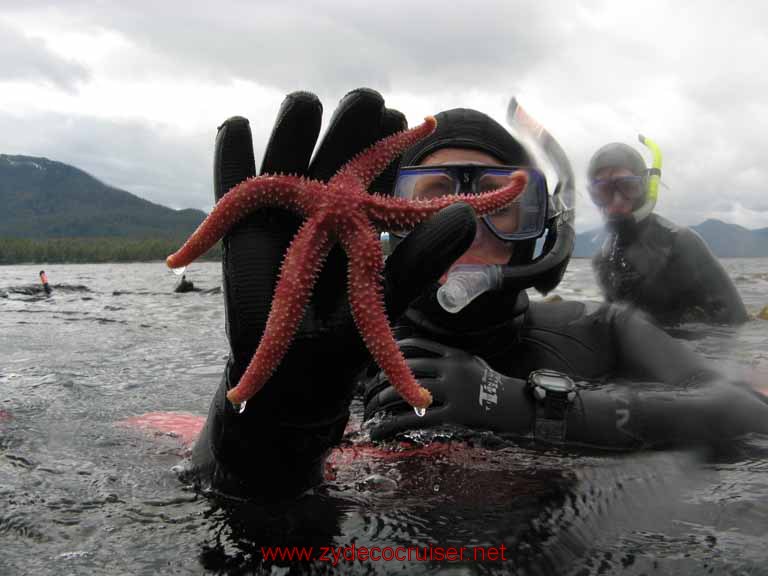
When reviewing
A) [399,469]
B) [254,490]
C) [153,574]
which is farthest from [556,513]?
[153,574]

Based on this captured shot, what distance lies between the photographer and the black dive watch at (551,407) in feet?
10.5

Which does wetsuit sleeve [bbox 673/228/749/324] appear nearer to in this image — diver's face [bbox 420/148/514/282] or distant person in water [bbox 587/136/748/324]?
distant person in water [bbox 587/136/748/324]

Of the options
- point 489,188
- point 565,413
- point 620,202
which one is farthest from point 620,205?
point 565,413

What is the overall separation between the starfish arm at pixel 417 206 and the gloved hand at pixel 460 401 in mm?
1262

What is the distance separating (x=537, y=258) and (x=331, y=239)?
223 centimetres

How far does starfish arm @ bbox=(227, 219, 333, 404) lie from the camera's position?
1.89m

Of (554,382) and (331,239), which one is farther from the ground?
(331,239)

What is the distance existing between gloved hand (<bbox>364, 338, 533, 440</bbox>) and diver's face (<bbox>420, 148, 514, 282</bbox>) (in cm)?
96

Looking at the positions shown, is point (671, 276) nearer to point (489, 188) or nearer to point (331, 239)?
point (489, 188)

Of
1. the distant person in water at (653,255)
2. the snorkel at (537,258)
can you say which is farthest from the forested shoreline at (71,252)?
the snorkel at (537,258)

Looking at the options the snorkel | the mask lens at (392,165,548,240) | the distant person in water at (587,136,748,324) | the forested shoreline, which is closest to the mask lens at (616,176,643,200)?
the distant person in water at (587,136,748,324)

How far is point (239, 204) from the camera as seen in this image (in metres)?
2.03

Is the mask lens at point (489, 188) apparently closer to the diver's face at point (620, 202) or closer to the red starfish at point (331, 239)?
the red starfish at point (331, 239)

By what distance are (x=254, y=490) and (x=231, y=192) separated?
1205 mm
